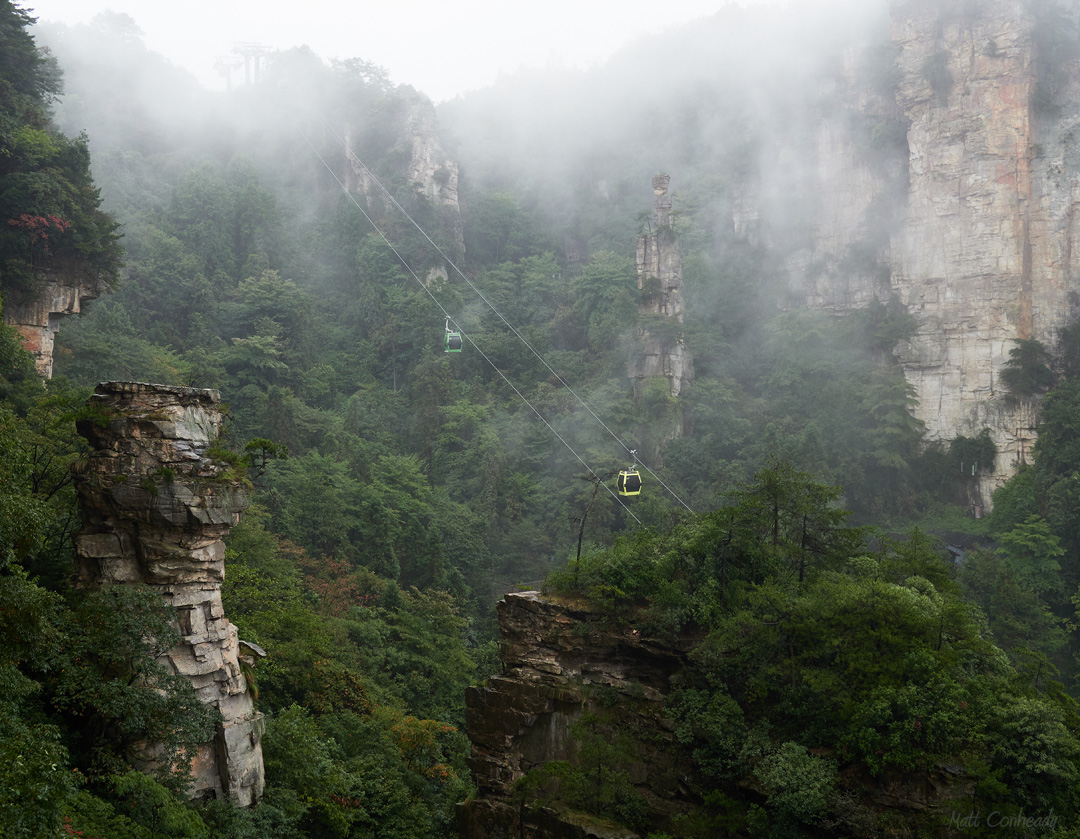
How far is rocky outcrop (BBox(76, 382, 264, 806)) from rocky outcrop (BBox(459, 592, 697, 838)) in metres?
6.02

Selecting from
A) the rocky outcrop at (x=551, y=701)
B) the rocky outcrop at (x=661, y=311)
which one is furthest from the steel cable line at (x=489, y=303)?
the rocky outcrop at (x=551, y=701)

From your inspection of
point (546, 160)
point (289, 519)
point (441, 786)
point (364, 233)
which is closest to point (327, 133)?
point (364, 233)

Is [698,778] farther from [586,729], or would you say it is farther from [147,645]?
[147,645]

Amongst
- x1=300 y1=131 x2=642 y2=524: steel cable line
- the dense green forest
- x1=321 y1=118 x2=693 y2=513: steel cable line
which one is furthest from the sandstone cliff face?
x1=300 y1=131 x2=642 y2=524: steel cable line

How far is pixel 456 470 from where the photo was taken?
1623 inches

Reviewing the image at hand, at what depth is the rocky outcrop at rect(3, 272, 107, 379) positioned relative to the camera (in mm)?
23875

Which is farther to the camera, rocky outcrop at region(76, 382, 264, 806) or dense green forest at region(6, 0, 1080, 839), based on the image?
dense green forest at region(6, 0, 1080, 839)

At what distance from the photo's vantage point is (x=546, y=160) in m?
64.4

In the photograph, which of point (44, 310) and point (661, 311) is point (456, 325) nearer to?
point (661, 311)

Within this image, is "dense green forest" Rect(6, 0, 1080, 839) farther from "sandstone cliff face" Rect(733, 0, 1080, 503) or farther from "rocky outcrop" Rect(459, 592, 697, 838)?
"sandstone cliff face" Rect(733, 0, 1080, 503)

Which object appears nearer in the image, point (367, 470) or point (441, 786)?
point (441, 786)

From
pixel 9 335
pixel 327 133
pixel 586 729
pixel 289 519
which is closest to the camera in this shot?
pixel 586 729

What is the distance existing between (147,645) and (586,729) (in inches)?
361

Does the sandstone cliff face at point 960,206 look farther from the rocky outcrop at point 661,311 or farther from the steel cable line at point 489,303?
the steel cable line at point 489,303
